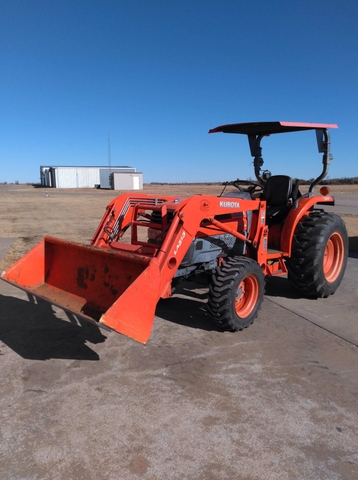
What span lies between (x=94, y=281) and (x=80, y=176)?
198 feet

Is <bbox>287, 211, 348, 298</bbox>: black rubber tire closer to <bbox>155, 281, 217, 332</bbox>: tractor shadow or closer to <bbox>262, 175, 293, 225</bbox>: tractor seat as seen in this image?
<bbox>262, 175, 293, 225</bbox>: tractor seat

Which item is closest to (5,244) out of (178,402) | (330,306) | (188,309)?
(188,309)

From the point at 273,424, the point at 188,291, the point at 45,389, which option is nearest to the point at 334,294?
the point at 188,291

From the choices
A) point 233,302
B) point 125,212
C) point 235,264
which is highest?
point 125,212

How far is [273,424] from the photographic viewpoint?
284cm

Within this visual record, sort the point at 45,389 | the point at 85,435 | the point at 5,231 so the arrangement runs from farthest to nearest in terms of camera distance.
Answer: the point at 5,231 < the point at 45,389 < the point at 85,435

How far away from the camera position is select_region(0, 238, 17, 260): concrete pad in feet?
29.2

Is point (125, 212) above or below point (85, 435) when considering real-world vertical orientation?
above

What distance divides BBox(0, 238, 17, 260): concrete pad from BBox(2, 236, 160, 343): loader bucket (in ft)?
14.2

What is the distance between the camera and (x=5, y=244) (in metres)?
9.99

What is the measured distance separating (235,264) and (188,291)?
5.94 ft

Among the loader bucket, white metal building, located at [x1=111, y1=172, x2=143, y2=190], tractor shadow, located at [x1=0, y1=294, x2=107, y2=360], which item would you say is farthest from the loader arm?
white metal building, located at [x1=111, y1=172, x2=143, y2=190]

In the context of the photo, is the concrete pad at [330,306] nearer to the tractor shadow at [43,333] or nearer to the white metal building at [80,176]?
the tractor shadow at [43,333]

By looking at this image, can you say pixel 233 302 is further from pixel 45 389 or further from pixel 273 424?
pixel 45 389
